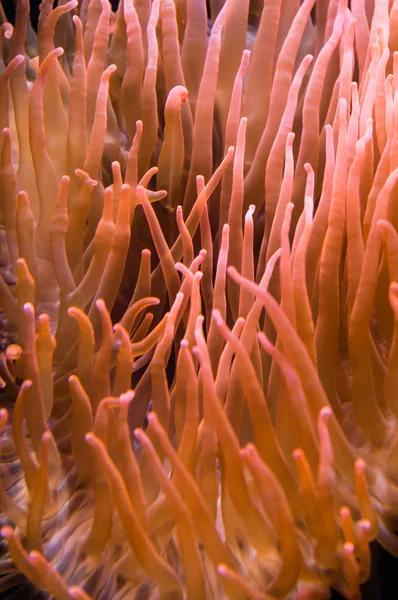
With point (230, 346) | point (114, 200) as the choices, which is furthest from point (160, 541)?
point (114, 200)

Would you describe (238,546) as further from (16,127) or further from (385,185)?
(16,127)

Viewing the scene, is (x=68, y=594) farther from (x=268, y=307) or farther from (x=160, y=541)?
(x=268, y=307)

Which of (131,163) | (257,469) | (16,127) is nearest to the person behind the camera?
(257,469)

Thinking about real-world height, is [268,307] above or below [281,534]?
above

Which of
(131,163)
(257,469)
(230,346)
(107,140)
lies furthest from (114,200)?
(257,469)

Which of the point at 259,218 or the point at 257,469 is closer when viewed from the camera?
the point at 257,469

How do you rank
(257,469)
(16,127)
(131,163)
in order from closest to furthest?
(257,469) → (131,163) → (16,127)

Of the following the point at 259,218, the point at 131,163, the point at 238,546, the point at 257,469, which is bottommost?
the point at 238,546
